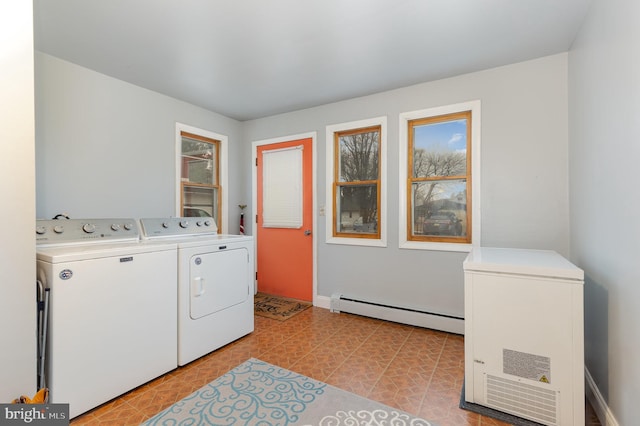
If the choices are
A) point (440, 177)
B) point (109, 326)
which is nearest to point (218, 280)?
point (109, 326)

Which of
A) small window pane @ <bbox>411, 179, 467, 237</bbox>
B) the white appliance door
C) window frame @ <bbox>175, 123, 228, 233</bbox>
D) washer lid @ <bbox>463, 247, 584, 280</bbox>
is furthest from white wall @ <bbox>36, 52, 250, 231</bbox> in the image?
washer lid @ <bbox>463, 247, 584, 280</bbox>

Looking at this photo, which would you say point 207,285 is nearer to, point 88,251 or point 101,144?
point 88,251

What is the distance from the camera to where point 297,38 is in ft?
7.36

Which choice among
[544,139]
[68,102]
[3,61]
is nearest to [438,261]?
[544,139]

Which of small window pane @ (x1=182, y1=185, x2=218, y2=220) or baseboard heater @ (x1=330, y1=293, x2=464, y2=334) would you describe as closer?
baseboard heater @ (x1=330, y1=293, x2=464, y2=334)

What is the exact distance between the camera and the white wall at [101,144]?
2.46 m

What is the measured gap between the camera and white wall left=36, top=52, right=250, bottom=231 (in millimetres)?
2459

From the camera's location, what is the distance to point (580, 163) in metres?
2.18

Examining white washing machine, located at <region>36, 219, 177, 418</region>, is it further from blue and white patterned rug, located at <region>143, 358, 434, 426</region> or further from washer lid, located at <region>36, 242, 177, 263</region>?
blue and white patterned rug, located at <region>143, 358, 434, 426</region>

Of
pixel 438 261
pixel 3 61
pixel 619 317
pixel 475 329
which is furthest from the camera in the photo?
pixel 438 261

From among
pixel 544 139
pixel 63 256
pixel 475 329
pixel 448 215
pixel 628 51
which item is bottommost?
pixel 475 329

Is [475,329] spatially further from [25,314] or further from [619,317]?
[25,314]

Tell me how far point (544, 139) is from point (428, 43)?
134 centimetres

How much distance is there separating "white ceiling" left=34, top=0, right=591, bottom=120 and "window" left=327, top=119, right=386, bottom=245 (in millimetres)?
602
